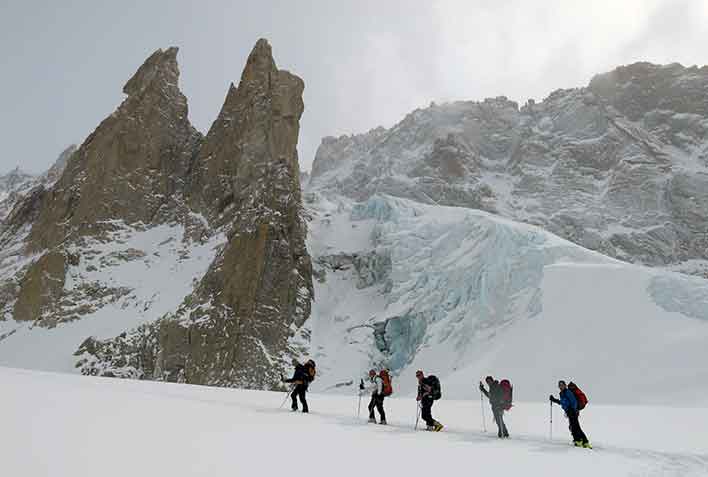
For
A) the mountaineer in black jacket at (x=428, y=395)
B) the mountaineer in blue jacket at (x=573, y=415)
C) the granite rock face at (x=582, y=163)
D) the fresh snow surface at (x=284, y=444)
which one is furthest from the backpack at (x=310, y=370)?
the granite rock face at (x=582, y=163)

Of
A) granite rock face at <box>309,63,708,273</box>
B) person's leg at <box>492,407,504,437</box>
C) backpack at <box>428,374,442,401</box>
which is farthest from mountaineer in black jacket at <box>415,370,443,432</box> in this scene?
granite rock face at <box>309,63,708,273</box>

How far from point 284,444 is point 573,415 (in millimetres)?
6876

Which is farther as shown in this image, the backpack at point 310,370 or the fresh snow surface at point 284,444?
the backpack at point 310,370

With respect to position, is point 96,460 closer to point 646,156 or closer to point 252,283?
point 252,283

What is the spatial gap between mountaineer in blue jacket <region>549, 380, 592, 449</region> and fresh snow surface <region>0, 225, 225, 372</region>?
159ft

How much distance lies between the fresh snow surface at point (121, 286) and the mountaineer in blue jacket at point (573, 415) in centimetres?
4842

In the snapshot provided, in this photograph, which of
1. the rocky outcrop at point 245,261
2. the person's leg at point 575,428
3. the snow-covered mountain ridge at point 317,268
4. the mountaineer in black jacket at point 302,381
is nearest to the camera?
the person's leg at point 575,428

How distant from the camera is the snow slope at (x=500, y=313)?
25672 millimetres

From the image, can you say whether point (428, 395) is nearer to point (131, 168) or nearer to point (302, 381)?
point (302, 381)

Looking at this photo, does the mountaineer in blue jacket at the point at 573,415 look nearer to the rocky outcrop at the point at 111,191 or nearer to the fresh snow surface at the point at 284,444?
the fresh snow surface at the point at 284,444

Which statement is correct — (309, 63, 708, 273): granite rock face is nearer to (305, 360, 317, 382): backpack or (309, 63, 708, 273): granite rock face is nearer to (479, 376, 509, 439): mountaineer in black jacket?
(479, 376, 509, 439): mountaineer in black jacket

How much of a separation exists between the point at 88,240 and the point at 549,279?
55.4 meters

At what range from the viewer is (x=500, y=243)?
141 feet

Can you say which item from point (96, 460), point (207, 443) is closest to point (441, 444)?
point (207, 443)
